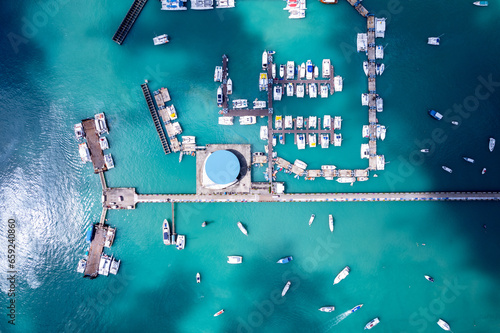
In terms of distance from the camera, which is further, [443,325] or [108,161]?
[108,161]

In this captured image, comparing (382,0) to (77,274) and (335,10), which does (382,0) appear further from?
(77,274)

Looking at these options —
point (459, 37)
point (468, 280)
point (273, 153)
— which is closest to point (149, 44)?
point (273, 153)

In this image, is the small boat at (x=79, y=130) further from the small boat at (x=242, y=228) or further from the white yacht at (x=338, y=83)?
the white yacht at (x=338, y=83)

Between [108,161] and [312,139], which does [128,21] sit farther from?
[312,139]

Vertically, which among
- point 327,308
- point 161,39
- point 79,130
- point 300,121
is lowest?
point 327,308

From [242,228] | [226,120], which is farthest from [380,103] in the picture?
[242,228]

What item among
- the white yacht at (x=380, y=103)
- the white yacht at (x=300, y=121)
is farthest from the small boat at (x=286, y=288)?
the white yacht at (x=380, y=103)

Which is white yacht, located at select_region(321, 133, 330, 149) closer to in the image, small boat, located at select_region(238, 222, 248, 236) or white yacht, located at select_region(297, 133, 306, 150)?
white yacht, located at select_region(297, 133, 306, 150)
